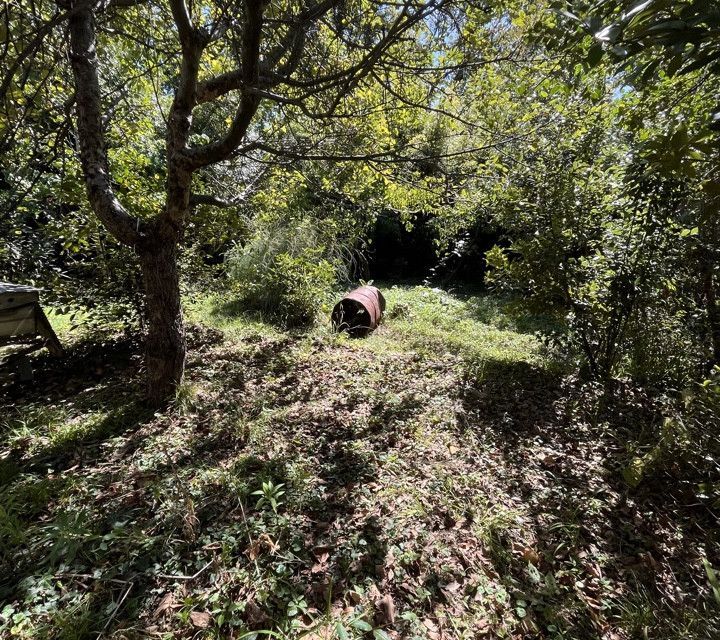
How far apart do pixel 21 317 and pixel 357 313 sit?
403 centimetres

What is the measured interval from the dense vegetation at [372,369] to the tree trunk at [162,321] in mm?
20

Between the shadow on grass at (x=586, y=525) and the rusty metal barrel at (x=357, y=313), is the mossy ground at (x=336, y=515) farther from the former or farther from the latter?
the rusty metal barrel at (x=357, y=313)

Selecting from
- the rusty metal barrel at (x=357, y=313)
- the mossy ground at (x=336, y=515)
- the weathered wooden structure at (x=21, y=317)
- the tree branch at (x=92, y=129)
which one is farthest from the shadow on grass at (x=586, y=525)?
the weathered wooden structure at (x=21, y=317)

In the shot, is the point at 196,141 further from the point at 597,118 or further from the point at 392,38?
the point at 597,118

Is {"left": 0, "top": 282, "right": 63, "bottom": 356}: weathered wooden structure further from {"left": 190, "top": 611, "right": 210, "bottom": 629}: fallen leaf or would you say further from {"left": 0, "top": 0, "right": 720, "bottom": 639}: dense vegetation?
{"left": 190, "top": 611, "right": 210, "bottom": 629}: fallen leaf

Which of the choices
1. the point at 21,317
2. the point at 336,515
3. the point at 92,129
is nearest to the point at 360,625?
the point at 336,515

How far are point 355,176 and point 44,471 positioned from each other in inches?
158

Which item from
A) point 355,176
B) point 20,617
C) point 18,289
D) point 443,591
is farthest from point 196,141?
point 443,591

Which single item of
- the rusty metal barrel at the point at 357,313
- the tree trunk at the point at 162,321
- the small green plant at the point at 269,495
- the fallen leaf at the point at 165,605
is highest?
the tree trunk at the point at 162,321

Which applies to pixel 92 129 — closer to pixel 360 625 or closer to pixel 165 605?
pixel 165 605

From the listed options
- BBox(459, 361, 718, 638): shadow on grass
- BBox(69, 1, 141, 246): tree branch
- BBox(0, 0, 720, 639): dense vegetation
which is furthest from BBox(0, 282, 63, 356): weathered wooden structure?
BBox(459, 361, 718, 638): shadow on grass

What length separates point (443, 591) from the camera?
183 cm

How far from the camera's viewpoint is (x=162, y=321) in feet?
10.6

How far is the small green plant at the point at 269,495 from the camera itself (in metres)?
2.18
